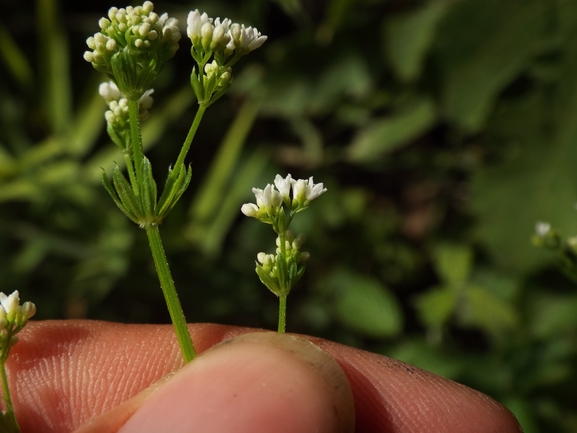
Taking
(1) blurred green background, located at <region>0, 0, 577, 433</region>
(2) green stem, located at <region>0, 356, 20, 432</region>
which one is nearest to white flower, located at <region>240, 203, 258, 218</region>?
(2) green stem, located at <region>0, 356, 20, 432</region>

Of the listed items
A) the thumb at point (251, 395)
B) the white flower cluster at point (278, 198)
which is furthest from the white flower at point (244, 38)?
the thumb at point (251, 395)

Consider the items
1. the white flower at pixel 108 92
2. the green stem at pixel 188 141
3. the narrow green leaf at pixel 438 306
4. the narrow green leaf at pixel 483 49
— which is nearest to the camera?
the green stem at pixel 188 141

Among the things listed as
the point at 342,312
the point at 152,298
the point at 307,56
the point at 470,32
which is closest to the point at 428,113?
the point at 470,32

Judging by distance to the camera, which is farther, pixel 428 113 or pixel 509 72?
pixel 428 113

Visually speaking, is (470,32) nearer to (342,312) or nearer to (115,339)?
(342,312)

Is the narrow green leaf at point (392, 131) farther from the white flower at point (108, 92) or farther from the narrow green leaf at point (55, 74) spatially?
the white flower at point (108, 92)

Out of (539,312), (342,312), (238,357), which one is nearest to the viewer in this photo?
(238,357)

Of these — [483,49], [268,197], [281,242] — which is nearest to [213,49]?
[268,197]
